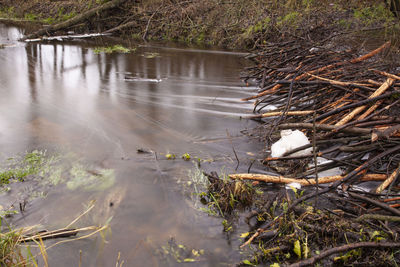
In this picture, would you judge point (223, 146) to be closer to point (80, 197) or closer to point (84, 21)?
point (80, 197)

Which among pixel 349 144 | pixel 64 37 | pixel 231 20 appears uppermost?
pixel 231 20

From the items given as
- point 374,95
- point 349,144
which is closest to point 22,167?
point 349,144

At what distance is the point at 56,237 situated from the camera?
2539 mm

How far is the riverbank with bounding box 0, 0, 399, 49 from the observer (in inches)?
392

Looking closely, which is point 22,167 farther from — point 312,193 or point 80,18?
point 80,18

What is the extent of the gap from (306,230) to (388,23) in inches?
412

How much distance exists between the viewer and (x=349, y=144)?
3.19 m

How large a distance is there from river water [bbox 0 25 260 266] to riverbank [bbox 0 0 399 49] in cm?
199

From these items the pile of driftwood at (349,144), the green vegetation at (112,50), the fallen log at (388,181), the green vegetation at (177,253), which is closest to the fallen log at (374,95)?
the pile of driftwood at (349,144)

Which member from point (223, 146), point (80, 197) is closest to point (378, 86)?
point (223, 146)

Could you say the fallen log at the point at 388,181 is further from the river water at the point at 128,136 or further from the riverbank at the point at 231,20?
the riverbank at the point at 231,20

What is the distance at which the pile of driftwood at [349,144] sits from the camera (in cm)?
252

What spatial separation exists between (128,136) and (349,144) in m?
2.85

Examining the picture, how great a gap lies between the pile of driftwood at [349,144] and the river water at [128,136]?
609 millimetres
